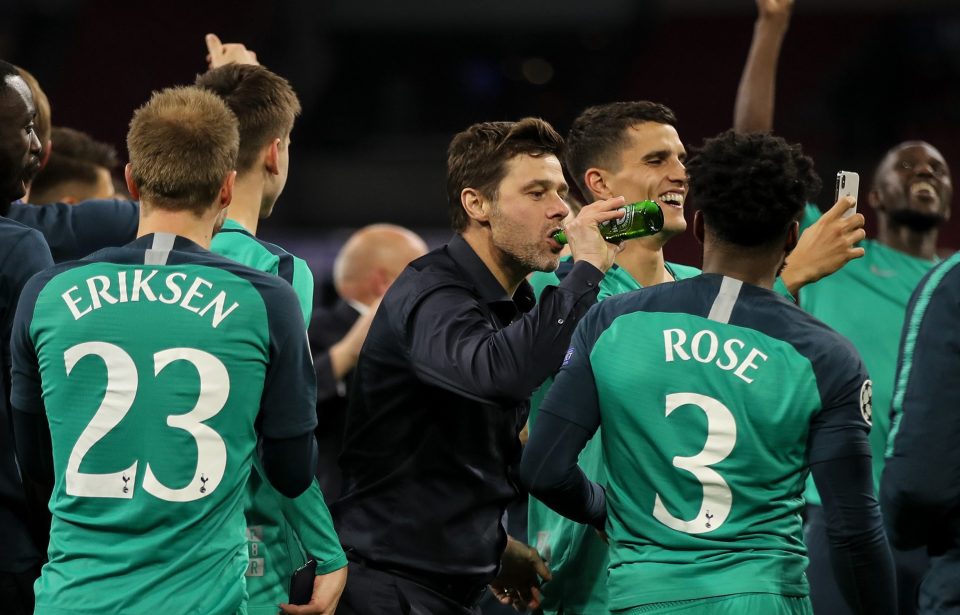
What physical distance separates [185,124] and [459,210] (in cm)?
93

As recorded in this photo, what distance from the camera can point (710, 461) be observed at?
99.9 inches

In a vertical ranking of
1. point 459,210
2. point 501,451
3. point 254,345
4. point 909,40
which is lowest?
point 501,451

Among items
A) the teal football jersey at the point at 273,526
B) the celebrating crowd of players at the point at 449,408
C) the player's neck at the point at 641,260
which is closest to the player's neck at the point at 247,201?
the celebrating crowd of players at the point at 449,408

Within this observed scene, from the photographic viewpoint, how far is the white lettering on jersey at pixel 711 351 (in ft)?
8.32

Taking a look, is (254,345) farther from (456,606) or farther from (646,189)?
(646,189)

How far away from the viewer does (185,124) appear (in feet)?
8.73

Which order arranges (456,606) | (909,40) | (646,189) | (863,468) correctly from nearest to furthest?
(863,468)
(456,606)
(646,189)
(909,40)

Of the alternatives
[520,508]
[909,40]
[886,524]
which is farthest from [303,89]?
[886,524]

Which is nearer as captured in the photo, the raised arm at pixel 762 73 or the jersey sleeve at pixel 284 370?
the jersey sleeve at pixel 284 370

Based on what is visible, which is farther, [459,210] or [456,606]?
[459,210]

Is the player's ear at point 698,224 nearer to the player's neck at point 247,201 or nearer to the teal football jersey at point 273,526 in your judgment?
the teal football jersey at point 273,526

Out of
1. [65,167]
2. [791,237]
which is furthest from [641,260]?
[65,167]

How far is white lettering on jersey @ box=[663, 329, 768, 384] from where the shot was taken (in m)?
2.54

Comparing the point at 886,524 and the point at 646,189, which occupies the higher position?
the point at 646,189
